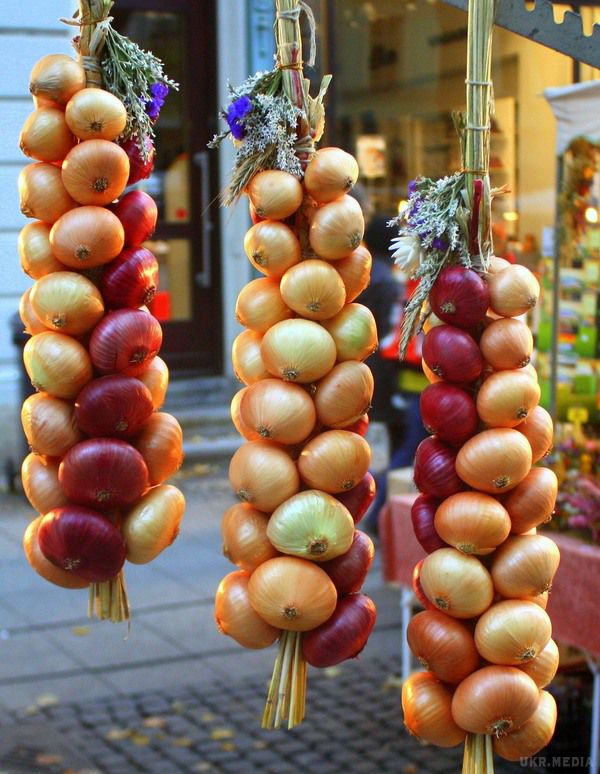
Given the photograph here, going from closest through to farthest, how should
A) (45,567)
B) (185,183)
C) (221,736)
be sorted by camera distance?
(45,567)
(221,736)
(185,183)

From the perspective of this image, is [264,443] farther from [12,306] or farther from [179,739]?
[12,306]

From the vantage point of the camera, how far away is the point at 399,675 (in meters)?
5.07

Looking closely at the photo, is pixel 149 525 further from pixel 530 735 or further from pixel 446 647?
pixel 530 735

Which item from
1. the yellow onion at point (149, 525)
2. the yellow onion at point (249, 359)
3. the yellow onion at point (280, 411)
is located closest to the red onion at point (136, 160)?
→ the yellow onion at point (249, 359)

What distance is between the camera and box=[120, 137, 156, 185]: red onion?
2.14 metres

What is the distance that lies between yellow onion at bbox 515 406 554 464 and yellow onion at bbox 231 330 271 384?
1.53 ft

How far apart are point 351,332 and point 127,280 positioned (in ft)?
1.35

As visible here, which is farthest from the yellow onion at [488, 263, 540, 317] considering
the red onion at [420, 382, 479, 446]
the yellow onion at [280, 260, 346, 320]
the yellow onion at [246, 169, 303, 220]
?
the yellow onion at [246, 169, 303, 220]

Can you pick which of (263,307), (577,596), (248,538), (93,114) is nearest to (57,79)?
(93,114)

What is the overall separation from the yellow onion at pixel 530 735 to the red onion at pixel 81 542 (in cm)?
76

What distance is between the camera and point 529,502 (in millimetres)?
2002

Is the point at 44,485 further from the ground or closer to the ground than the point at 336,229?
closer to the ground

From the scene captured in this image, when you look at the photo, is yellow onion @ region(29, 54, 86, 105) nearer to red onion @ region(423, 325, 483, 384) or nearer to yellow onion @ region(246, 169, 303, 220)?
yellow onion @ region(246, 169, 303, 220)

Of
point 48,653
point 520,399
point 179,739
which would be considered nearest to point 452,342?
point 520,399
